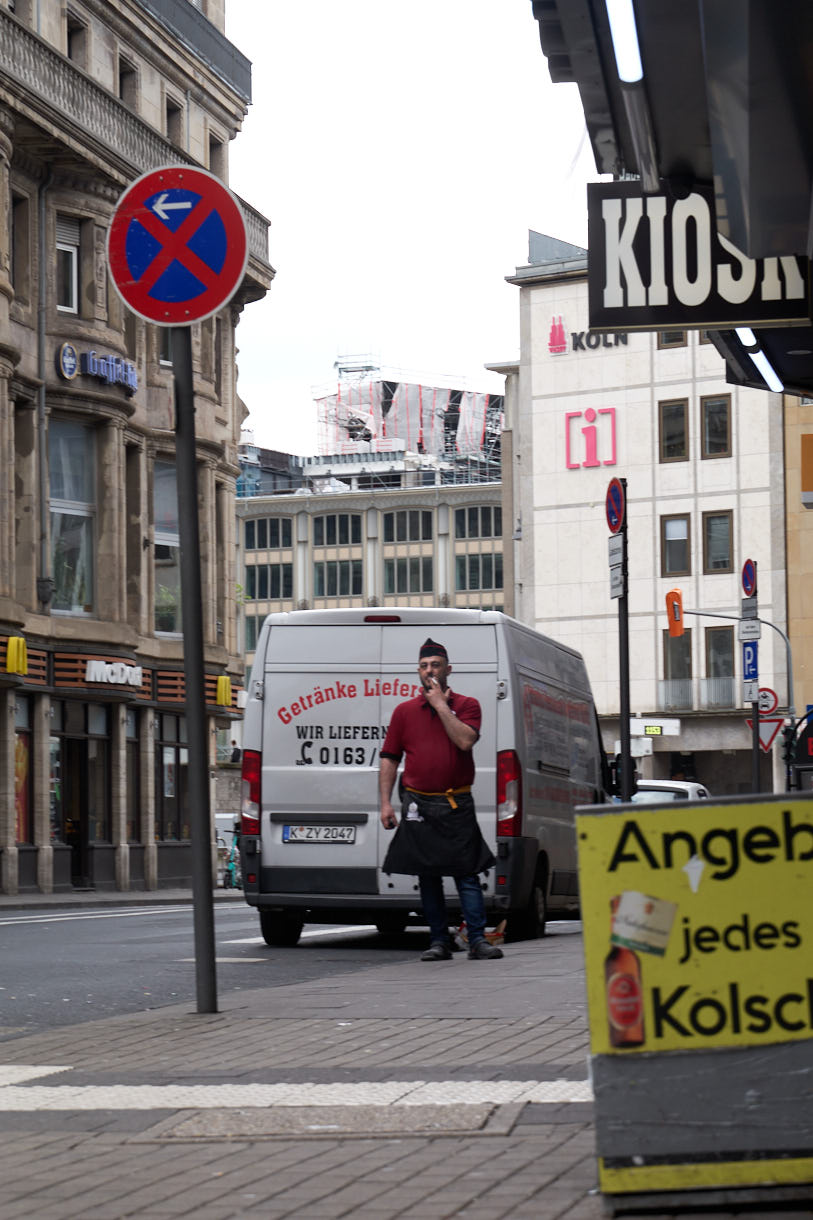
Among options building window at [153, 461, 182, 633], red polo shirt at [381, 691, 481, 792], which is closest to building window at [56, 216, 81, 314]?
building window at [153, 461, 182, 633]

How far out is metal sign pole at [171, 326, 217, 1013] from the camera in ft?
29.1

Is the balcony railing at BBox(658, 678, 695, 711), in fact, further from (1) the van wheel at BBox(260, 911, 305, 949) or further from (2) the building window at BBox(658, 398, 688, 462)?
(1) the van wheel at BBox(260, 911, 305, 949)

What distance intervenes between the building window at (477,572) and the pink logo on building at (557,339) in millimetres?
49428

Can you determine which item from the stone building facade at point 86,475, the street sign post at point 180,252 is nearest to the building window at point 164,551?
the stone building facade at point 86,475

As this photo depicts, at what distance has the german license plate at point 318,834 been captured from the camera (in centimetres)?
1434

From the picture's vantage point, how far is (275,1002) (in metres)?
9.63

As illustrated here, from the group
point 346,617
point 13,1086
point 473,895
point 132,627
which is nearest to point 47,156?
point 132,627

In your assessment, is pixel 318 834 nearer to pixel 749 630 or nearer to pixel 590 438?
pixel 749 630

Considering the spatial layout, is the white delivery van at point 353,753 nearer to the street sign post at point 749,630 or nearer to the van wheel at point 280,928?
the van wheel at point 280,928

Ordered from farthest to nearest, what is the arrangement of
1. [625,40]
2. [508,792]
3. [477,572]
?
[477,572], [508,792], [625,40]

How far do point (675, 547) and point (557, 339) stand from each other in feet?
30.4

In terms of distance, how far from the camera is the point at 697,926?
193 inches

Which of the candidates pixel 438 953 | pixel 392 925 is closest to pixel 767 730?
pixel 392 925

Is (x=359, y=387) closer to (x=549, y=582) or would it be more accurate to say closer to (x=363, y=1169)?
(x=549, y=582)
